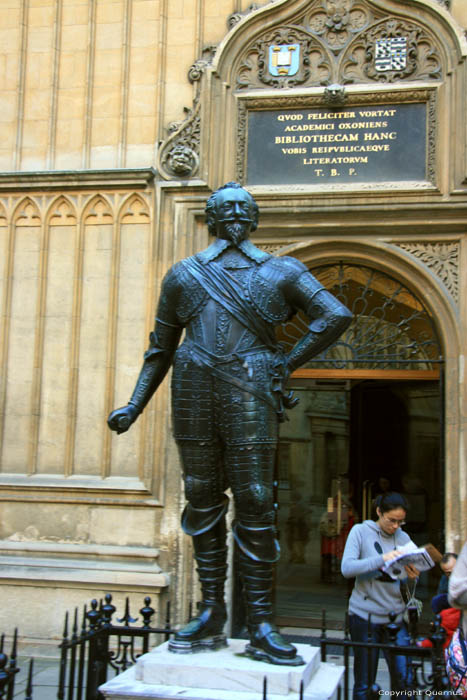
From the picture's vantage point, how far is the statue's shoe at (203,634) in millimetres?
3641

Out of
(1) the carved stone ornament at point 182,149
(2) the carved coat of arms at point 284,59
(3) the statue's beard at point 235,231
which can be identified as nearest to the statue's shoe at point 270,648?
(3) the statue's beard at point 235,231

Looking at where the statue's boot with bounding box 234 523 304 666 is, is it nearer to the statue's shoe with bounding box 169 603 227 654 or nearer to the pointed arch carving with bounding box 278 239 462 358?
the statue's shoe with bounding box 169 603 227 654

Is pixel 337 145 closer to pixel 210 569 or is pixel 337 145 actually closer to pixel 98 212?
pixel 98 212

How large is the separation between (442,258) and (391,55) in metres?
2.02

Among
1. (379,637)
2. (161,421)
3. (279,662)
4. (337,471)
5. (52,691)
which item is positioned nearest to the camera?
(279,662)

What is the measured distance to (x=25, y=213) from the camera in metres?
8.14

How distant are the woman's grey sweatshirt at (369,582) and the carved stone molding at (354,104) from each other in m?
3.97

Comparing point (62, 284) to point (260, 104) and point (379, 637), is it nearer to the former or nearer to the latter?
point (260, 104)

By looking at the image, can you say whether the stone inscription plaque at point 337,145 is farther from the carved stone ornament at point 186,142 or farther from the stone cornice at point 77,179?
the stone cornice at point 77,179

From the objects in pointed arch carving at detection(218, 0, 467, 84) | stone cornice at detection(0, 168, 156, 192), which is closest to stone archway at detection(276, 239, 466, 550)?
stone cornice at detection(0, 168, 156, 192)

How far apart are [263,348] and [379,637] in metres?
1.89

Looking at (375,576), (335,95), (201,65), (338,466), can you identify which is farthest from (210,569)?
(338,466)

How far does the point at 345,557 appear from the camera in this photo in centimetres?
455

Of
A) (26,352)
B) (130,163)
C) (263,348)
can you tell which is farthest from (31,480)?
(263,348)
